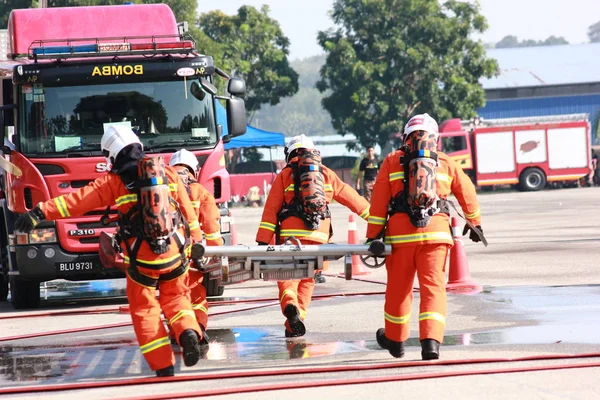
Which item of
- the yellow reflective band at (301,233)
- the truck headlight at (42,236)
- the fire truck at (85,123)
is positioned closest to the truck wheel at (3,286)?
the fire truck at (85,123)

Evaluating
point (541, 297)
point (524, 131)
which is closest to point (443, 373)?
point (541, 297)

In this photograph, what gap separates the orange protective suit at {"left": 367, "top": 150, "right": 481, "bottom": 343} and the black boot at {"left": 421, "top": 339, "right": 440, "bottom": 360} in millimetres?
36

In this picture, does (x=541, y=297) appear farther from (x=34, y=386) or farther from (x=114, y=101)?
(x=34, y=386)

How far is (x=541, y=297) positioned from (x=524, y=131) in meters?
32.9

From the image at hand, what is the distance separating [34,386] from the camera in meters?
7.52

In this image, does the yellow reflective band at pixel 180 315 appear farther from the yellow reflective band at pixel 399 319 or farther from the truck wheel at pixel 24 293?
the truck wheel at pixel 24 293

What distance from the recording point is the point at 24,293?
13172 mm

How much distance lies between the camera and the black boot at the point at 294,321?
30.9 ft

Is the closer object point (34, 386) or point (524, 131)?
point (34, 386)

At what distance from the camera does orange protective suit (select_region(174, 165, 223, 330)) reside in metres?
9.47

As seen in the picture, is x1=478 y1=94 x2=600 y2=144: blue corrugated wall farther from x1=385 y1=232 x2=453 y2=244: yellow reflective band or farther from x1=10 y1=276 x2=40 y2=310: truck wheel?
x1=385 y1=232 x2=453 y2=244: yellow reflective band

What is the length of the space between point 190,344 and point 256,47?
50043mm

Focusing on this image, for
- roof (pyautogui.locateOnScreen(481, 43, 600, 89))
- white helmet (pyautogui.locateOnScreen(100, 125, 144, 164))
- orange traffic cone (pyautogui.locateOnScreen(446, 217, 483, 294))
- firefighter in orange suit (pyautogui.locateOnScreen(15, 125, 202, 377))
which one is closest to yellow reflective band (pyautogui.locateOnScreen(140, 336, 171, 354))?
firefighter in orange suit (pyautogui.locateOnScreen(15, 125, 202, 377))

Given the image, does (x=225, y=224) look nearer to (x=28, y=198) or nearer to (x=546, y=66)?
(x=28, y=198)
